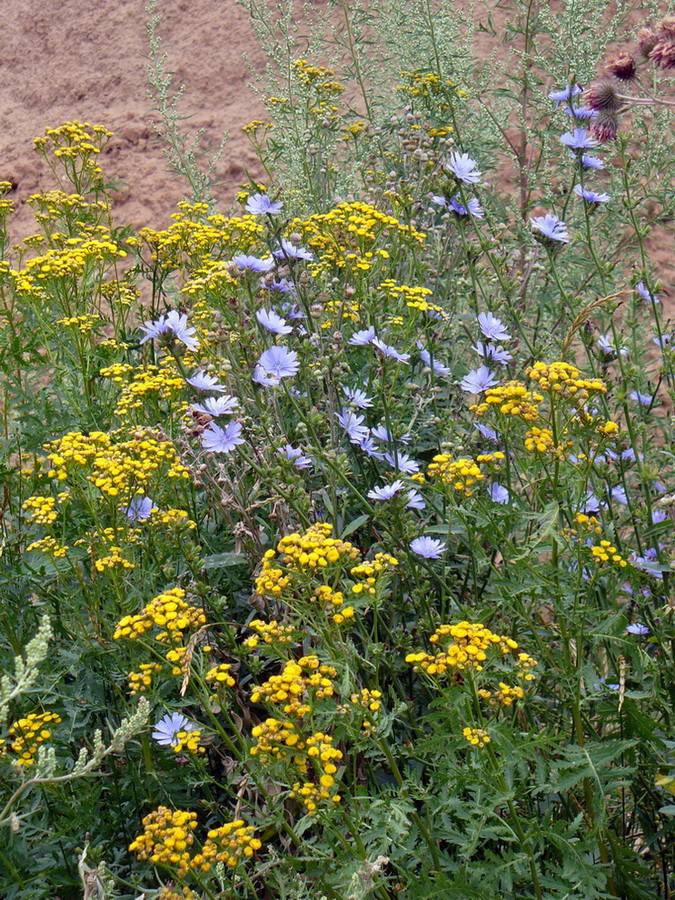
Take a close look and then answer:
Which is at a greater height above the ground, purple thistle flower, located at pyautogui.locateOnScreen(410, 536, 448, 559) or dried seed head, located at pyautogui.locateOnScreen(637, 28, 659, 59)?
dried seed head, located at pyautogui.locateOnScreen(637, 28, 659, 59)

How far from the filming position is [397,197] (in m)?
2.68

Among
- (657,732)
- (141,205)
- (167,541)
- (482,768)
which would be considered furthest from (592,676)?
(141,205)

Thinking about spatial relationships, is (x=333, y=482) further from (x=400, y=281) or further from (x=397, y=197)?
(x=400, y=281)

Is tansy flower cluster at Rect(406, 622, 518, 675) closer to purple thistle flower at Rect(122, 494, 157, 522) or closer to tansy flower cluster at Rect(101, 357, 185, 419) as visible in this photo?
purple thistle flower at Rect(122, 494, 157, 522)

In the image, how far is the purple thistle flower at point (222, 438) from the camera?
218cm

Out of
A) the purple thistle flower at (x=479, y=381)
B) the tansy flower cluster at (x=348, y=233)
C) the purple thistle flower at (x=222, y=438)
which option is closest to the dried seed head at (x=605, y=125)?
the tansy flower cluster at (x=348, y=233)

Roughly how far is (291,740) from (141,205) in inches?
211

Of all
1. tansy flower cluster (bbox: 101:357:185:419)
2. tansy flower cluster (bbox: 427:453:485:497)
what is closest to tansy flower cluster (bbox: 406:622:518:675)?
tansy flower cluster (bbox: 427:453:485:497)

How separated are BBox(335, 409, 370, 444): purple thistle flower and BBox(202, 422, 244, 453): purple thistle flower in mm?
308

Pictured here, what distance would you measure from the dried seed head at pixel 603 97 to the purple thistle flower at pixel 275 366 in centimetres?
110

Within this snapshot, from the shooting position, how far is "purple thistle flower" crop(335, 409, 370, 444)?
7.89ft

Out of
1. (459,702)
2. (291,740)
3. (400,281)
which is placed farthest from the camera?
(400,281)

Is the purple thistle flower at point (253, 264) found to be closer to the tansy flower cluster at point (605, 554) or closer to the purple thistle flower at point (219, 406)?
the purple thistle flower at point (219, 406)

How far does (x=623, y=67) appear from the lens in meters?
2.54
